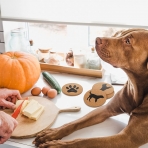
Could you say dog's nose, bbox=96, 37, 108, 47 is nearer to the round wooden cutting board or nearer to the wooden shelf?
the round wooden cutting board

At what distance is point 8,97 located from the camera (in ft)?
3.79

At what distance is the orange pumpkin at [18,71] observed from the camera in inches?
46.1

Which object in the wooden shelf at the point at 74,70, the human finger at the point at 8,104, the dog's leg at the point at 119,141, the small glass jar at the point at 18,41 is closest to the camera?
the dog's leg at the point at 119,141

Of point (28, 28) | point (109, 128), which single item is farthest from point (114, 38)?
point (28, 28)

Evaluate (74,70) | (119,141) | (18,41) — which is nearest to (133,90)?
(119,141)

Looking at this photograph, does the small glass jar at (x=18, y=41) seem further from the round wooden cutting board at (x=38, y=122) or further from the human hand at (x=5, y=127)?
the human hand at (x=5, y=127)

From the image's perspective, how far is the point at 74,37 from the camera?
5.24 feet

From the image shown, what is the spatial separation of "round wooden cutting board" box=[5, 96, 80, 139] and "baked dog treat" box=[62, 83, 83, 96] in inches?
4.8

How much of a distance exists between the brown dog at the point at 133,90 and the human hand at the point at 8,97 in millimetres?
206

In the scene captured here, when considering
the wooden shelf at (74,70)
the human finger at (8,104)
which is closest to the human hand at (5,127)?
the human finger at (8,104)

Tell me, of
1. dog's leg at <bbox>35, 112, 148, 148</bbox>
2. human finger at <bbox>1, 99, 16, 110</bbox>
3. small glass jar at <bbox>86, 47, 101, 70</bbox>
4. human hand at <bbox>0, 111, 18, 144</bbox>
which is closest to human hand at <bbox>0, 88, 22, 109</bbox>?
human finger at <bbox>1, 99, 16, 110</bbox>

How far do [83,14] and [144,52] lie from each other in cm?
51

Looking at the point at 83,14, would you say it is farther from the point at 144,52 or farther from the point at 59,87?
the point at 144,52

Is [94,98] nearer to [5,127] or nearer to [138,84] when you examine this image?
[138,84]
